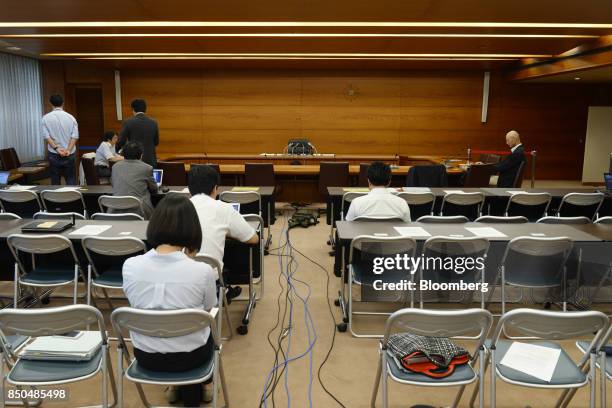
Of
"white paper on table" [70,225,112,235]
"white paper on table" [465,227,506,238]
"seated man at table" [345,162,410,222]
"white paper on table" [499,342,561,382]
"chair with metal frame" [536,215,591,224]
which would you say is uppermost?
"seated man at table" [345,162,410,222]

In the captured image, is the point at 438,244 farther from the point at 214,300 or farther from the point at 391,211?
the point at 214,300

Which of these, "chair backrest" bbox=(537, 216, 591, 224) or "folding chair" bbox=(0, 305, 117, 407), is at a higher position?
"chair backrest" bbox=(537, 216, 591, 224)

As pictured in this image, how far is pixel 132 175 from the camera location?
4.57 metres

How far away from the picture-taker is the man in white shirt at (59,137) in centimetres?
689

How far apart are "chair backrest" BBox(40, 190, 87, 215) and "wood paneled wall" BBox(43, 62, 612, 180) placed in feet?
19.8

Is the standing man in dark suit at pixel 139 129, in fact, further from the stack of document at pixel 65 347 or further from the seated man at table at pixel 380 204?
the stack of document at pixel 65 347

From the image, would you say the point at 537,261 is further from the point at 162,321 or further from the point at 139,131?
the point at 139,131

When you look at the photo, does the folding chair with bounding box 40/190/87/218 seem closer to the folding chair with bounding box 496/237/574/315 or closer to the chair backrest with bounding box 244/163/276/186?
the chair backrest with bounding box 244/163/276/186

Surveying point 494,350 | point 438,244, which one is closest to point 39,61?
point 438,244

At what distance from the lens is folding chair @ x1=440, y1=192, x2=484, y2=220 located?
5062 millimetres

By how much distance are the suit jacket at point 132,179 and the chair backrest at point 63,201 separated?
0.61 meters

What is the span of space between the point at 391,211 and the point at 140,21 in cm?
370

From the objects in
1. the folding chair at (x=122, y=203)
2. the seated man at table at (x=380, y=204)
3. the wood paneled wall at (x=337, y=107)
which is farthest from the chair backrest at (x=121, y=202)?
the wood paneled wall at (x=337, y=107)

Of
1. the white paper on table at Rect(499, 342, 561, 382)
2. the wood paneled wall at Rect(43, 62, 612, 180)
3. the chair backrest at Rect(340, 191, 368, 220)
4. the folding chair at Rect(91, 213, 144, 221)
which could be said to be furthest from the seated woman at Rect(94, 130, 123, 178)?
the white paper on table at Rect(499, 342, 561, 382)
